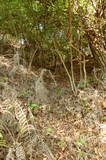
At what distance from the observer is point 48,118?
10.5 ft

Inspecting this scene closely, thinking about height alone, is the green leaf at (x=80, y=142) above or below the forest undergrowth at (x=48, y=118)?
below

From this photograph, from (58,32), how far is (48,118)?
1506 mm

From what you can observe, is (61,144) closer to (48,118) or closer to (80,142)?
(80,142)

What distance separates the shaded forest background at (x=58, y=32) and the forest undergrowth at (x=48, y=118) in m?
0.29

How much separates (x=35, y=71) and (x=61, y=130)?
4.62 ft

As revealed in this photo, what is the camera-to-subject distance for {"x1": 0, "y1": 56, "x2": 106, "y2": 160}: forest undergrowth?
263 cm

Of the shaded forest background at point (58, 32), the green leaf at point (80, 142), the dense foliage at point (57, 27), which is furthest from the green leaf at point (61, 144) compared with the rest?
the dense foliage at point (57, 27)

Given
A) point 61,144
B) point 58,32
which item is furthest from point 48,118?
point 58,32

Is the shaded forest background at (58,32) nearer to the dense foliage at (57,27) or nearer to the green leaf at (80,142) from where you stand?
the dense foliage at (57,27)

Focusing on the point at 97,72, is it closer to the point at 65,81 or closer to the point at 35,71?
the point at 65,81

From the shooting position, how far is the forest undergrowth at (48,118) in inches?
104

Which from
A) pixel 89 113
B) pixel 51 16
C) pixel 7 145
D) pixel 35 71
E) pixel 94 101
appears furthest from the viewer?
pixel 35 71

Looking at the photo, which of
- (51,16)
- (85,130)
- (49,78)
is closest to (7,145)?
(85,130)

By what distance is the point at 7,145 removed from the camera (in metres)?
2.56
